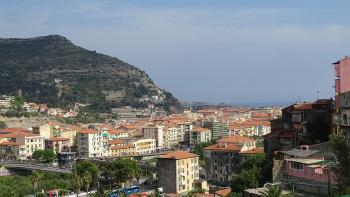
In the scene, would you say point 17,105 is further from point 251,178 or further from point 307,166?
point 307,166

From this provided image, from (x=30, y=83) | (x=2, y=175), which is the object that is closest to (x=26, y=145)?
(x=2, y=175)

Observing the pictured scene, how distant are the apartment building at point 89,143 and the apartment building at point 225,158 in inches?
1158

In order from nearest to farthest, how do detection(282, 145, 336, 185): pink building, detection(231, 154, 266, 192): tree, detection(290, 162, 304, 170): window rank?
detection(282, 145, 336, 185): pink building, detection(290, 162, 304, 170): window, detection(231, 154, 266, 192): tree

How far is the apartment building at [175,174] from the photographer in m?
58.3

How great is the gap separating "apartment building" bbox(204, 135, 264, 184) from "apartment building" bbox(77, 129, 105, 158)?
29405mm

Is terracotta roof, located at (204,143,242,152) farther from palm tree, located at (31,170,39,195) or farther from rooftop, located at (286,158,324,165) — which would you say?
rooftop, located at (286,158,324,165)

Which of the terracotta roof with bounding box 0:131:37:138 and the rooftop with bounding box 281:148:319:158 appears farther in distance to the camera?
the terracotta roof with bounding box 0:131:37:138

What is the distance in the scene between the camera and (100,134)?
95.6m

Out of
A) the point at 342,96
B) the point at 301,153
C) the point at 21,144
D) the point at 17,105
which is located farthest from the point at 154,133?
the point at 301,153

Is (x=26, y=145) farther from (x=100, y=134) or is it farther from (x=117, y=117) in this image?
(x=117, y=117)

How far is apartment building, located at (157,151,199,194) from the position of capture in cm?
5828

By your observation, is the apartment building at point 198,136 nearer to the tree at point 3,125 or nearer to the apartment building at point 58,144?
the apartment building at point 58,144

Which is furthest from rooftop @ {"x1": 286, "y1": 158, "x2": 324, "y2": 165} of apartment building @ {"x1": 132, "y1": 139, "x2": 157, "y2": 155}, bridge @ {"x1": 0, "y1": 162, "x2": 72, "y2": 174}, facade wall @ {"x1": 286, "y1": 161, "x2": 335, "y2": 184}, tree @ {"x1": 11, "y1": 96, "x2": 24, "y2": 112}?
tree @ {"x1": 11, "y1": 96, "x2": 24, "y2": 112}

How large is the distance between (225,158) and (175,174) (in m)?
9.99
